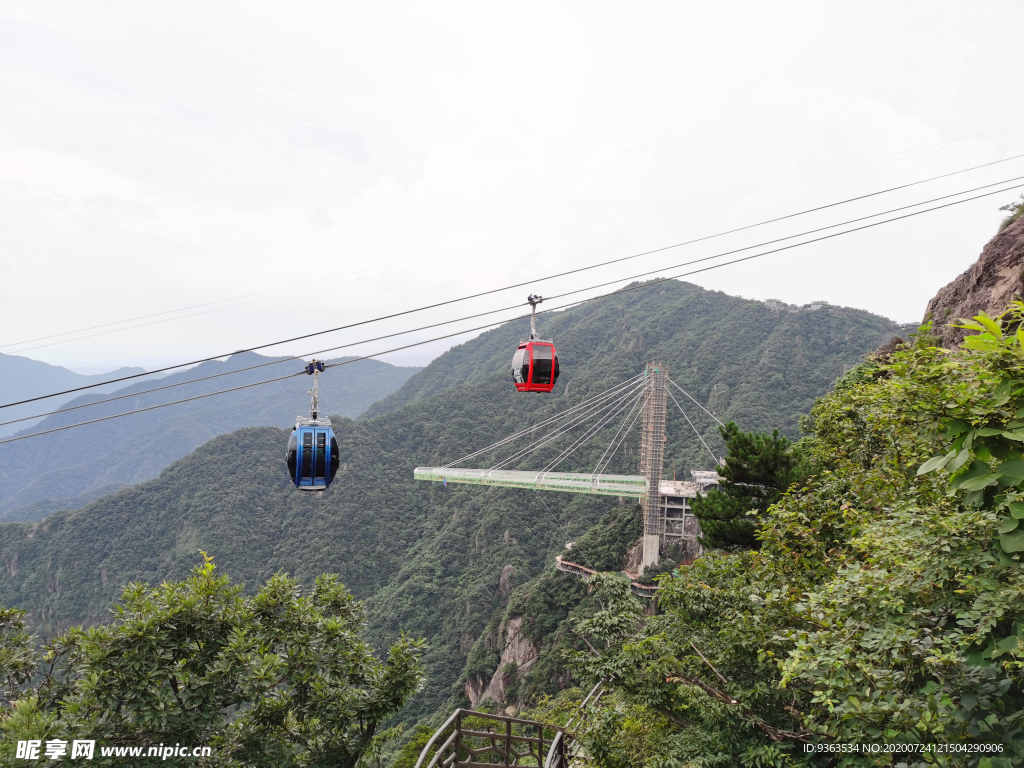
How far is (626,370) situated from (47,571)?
1772 inches

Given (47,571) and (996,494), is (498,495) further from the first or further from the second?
(996,494)

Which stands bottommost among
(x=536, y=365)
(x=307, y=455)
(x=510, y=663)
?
(x=510, y=663)

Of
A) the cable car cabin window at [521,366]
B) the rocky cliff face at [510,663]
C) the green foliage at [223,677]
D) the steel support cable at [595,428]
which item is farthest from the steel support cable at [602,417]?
the green foliage at [223,677]

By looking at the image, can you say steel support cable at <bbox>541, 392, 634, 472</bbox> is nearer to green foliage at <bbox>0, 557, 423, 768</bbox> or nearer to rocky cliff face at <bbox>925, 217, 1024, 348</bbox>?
rocky cliff face at <bbox>925, 217, 1024, 348</bbox>

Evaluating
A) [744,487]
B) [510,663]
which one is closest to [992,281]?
[744,487]

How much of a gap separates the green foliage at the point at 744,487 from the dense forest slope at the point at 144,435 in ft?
266

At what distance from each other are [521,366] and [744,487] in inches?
222

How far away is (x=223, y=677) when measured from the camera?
456 centimetres

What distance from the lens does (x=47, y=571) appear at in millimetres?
38031

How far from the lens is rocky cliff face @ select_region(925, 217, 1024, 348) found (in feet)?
29.9

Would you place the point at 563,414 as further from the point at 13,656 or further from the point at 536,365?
the point at 13,656

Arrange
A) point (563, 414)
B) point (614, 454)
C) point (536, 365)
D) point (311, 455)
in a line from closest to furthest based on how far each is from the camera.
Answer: point (311, 455), point (536, 365), point (614, 454), point (563, 414)

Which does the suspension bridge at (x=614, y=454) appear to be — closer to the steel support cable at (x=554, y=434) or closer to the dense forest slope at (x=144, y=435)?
the steel support cable at (x=554, y=434)

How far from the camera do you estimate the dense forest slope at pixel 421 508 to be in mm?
34312
